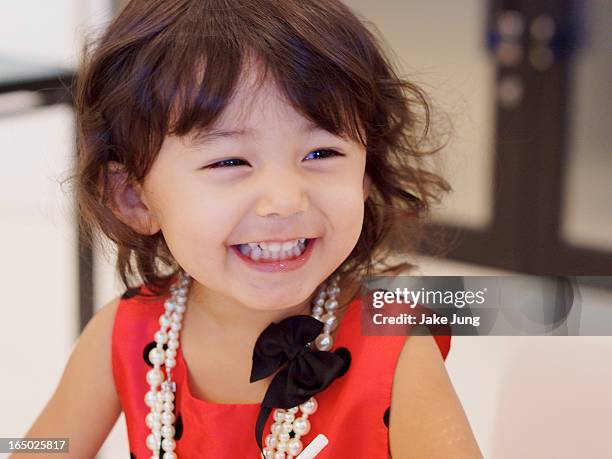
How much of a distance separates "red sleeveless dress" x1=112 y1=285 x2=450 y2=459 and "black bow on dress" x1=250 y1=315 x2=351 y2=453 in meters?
0.02

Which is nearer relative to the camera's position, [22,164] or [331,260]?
[331,260]

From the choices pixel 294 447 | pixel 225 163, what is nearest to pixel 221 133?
pixel 225 163

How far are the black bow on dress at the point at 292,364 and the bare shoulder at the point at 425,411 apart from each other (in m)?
0.05

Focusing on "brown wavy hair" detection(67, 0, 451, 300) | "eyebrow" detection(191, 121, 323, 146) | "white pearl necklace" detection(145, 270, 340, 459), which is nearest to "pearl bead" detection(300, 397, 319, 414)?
"white pearl necklace" detection(145, 270, 340, 459)

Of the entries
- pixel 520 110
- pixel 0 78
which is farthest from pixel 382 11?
pixel 0 78

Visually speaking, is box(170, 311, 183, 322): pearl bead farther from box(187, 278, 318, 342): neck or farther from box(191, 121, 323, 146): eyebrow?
box(191, 121, 323, 146): eyebrow

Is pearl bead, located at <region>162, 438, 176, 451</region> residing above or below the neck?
below

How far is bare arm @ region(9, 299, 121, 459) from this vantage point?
766 millimetres

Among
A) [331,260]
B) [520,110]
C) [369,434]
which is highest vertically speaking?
[520,110]

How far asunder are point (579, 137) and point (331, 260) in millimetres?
205

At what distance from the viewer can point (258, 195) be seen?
1.95 feet

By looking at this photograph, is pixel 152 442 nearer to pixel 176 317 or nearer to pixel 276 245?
pixel 176 317

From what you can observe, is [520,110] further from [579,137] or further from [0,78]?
[0,78]

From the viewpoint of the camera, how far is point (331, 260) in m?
0.65
